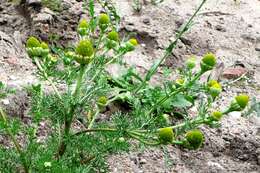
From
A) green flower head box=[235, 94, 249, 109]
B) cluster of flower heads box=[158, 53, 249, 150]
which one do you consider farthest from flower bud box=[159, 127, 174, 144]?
green flower head box=[235, 94, 249, 109]

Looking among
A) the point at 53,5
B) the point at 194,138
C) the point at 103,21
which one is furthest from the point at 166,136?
the point at 53,5

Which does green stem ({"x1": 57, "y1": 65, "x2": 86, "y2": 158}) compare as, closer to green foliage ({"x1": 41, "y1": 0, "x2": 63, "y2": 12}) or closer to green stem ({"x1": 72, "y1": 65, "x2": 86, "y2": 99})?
green stem ({"x1": 72, "y1": 65, "x2": 86, "y2": 99})

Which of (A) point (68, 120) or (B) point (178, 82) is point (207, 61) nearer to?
(B) point (178, 82)

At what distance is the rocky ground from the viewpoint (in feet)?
7.00

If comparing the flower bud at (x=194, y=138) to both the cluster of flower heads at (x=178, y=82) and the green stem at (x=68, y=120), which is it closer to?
the cluster of flower heads at (x=178, y=82)

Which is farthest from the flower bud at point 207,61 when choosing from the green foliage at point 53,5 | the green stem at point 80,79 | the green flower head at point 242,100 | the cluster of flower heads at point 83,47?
the green foliage at point 53,5

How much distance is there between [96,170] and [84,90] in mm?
281

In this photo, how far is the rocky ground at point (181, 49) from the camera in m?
2.13

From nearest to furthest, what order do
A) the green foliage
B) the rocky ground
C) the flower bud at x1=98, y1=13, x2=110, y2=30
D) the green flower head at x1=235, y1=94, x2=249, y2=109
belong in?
1. the green flower head at x1=235, y1=94, x2=249, y2=109
2. the flower bud at x1=98, y1=13, x2=110, y2=30
3. the rocky ground
4. the green foliage

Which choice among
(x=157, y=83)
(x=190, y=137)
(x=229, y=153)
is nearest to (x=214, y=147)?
(x=229, y=153)

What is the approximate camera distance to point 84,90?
176 centimetres

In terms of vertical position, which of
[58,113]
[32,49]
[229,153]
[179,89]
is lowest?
[229,153]

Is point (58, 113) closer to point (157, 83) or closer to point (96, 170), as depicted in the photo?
point (96, 170)

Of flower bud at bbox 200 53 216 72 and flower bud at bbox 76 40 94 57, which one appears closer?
flower bud at bbox 76 40 94 57
